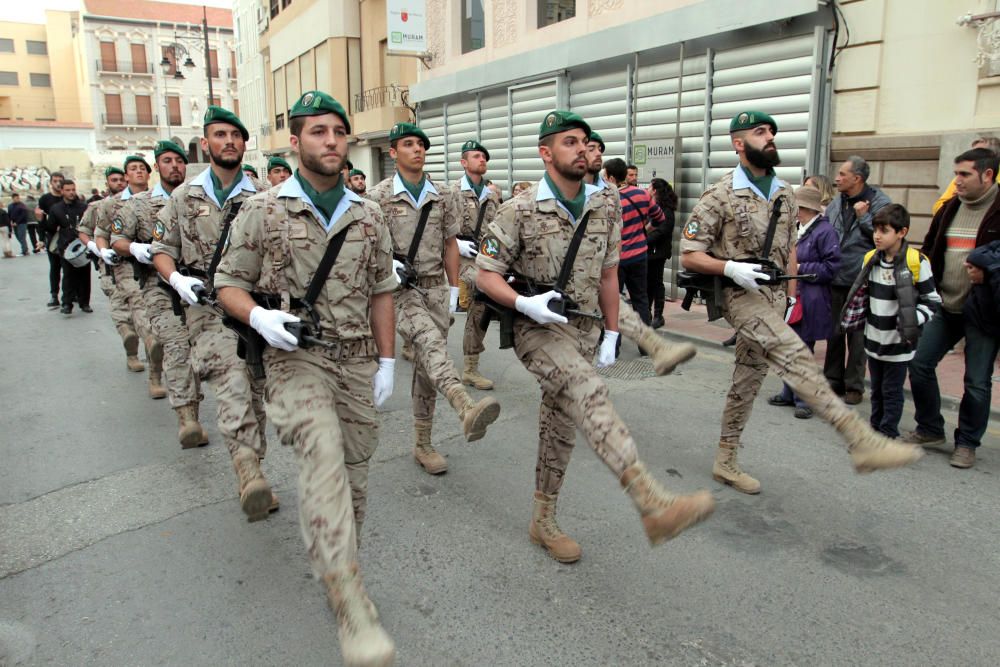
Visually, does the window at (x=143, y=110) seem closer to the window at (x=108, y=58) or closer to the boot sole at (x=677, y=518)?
the window at (x=108, y=58)

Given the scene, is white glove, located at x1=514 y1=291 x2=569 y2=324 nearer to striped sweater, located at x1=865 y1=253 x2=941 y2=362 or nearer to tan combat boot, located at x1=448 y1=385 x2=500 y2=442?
tan combat boot, located at x1=448 y1=385 x2=500 y2=442

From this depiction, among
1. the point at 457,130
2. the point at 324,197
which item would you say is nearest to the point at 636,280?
the point at 324,197

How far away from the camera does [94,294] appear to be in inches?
553

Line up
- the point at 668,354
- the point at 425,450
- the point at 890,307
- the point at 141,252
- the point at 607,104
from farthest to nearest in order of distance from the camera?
the point at 607,104 < the point at 141,252 < the point at 890,307 < the point at 425,450 < the point at 668,354

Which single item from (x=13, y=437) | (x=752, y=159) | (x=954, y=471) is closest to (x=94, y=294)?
(x=13, y=437)

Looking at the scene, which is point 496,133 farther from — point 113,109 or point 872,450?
point 113,109

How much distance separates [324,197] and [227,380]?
1.61 metres

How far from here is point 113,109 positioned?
189ft

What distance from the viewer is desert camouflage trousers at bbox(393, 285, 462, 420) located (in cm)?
466

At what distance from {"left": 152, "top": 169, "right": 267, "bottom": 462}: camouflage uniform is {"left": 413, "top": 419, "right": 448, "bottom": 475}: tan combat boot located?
3.31ft

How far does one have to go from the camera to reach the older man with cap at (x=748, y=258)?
4.16 meters

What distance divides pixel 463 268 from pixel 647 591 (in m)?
5.11

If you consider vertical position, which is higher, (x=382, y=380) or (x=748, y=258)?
(x=748, y=258)

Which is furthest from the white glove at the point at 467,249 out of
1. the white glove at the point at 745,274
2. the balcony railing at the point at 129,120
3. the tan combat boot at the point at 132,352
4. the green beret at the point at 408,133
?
the balcony railing at the point at 129,120
